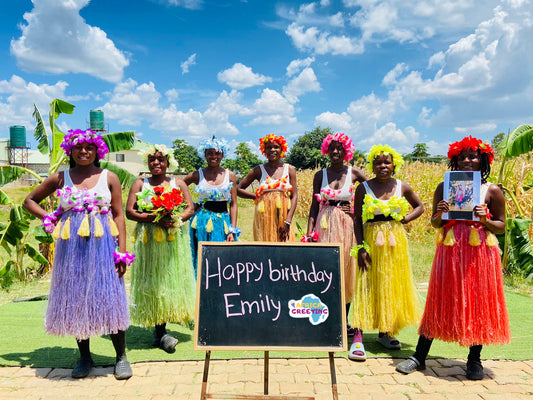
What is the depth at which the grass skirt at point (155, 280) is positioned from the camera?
14.0ft

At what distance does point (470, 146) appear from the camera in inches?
142

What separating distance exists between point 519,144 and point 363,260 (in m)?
4.91

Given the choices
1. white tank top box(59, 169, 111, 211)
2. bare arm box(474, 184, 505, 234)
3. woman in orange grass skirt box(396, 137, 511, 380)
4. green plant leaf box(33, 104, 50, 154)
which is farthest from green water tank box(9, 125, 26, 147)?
bare arm box(474, 184, 505, 234)

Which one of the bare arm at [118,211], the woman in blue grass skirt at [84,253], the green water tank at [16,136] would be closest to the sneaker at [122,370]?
the woman in blue grass skirt at [84,253]

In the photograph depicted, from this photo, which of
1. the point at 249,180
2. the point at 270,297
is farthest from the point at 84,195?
the point at 249,180

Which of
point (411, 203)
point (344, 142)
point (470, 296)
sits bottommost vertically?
point (470, 296)

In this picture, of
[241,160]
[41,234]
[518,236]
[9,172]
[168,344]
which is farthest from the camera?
[241,160]

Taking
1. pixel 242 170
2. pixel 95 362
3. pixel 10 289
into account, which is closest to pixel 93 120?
pixel 242 170

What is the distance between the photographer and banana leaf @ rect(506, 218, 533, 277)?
7.29m

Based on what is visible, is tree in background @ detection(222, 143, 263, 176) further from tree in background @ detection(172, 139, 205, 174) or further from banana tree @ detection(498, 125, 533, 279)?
banana tree @ detection(498, 125, 533, 279)

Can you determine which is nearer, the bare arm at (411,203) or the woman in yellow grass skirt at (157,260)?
the bare arm at (411,203)

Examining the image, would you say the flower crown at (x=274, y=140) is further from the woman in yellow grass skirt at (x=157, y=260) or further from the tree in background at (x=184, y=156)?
the tree in background at (x=184, y=156)

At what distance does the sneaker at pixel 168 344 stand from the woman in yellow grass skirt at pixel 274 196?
160cm

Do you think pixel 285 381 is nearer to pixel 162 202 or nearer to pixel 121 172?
pixel 162 202
